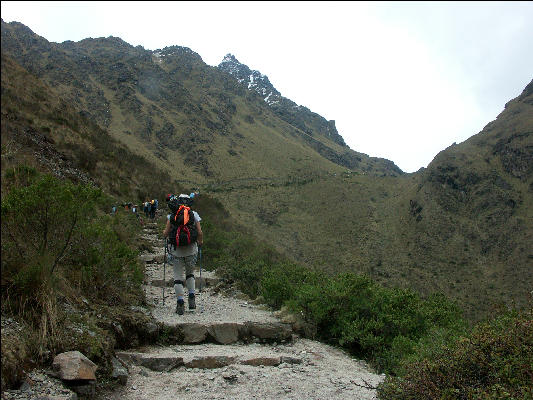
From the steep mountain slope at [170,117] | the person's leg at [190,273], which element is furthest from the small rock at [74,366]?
the steep mountain slope at [170,117]

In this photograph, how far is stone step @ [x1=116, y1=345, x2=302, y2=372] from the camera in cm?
452

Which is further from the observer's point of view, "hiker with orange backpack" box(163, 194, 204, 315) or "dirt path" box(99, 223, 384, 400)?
"hiker with orange backpack" box(163, 194, 204, 315)

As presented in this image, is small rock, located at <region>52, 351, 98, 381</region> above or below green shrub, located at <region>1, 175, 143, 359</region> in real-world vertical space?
below

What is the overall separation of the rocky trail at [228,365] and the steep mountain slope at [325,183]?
9312 millimetres

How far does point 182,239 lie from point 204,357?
219 cm

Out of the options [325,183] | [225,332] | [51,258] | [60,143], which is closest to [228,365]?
[225,332]

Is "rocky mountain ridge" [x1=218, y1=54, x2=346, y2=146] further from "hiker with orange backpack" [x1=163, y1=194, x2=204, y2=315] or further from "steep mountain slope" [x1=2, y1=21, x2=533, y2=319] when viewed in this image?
"hiker with orange backpack" [x1=163, y1=194, x2=204, y2=315]

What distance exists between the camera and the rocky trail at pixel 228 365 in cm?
395

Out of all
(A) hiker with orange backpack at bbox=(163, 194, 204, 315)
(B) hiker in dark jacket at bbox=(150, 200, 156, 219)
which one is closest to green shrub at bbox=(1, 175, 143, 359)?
(A) hiker with orange backpack at bbox=(163, 194, 204, 315)

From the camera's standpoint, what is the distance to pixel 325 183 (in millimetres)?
64312

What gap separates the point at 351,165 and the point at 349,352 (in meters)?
121

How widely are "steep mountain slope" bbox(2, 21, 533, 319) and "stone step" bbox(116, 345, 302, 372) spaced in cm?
1018

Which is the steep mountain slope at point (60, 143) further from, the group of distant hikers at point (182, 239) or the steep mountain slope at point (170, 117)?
the steep mountain slope at point (170, 117)

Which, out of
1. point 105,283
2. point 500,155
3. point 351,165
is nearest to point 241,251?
point 105,283
